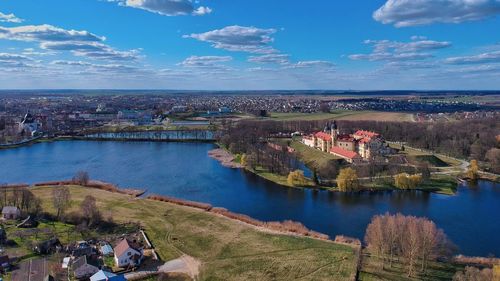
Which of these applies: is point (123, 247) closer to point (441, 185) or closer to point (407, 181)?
point (407, 181)

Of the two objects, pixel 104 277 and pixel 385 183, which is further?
pixel 385 183

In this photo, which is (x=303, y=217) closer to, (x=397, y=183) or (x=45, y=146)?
(x=397, y=183)

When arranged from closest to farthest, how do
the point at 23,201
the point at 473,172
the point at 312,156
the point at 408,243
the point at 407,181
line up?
the point at 408,243 < the point at 23,201 < the point at 407,181 < the point at 473,172 < the point at 312,156

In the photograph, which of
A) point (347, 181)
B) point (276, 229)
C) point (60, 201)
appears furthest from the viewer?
point (347, 181)

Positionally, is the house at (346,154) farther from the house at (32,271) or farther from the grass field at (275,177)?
the house at (32,271)

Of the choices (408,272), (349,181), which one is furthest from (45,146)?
(408,272)

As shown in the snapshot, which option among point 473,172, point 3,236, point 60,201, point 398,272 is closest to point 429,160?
point 473,172

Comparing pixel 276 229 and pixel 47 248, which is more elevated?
pixel 47 248

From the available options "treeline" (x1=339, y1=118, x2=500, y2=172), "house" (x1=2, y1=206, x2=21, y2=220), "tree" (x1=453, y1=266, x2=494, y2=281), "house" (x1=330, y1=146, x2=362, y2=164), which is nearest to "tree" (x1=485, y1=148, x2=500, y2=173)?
"treeline" (x1=339, y1=118, x2=500, y2=172)
